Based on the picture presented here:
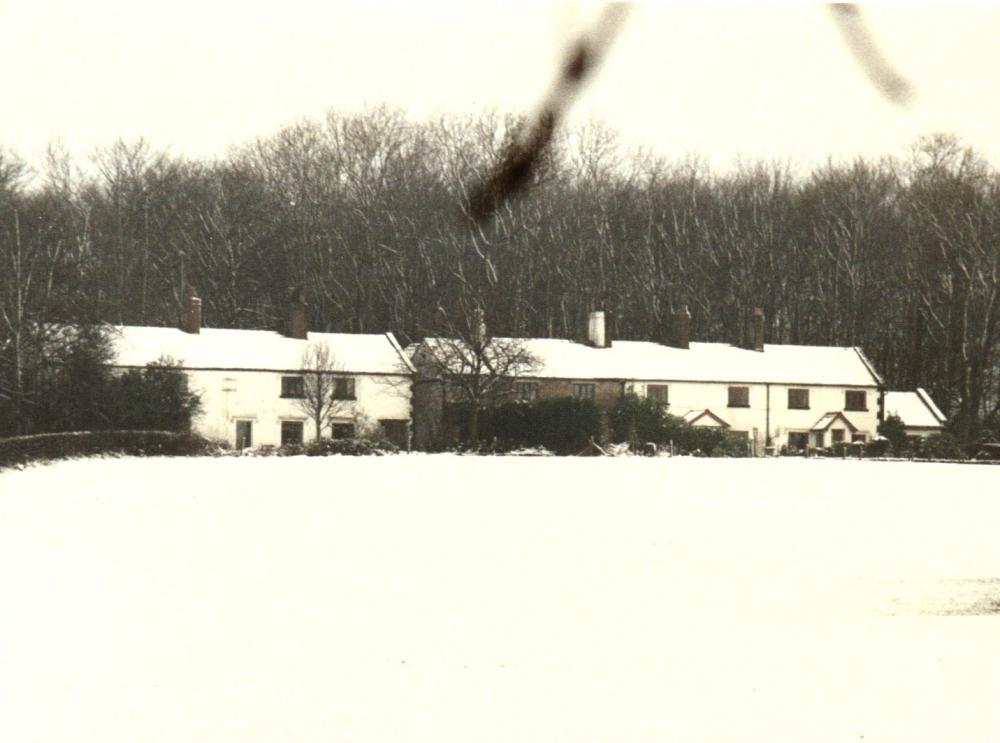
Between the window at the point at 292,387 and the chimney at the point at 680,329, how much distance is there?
43.5 ft

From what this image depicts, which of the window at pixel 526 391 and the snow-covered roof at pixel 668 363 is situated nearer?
the window at pixel 526 391

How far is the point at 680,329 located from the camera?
153 ft

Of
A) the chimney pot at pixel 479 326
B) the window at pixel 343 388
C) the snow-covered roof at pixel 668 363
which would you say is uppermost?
the chimney pot at pixel 479 326

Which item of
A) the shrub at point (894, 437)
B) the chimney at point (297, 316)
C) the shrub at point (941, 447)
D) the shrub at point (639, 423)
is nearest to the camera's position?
the shrub at point (941, 447)

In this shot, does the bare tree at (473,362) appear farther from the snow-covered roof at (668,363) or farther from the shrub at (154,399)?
the shrub at (154,399)

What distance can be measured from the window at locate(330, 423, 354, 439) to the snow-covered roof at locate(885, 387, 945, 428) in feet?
72.9

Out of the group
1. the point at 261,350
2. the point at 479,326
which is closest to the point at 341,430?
the point at 261,350

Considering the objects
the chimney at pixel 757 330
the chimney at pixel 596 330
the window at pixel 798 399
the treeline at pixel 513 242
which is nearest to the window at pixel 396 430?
the treeline at pixel 513 242

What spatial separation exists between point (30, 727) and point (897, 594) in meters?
8.13

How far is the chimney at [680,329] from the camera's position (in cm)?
4556

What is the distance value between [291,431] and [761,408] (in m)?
17.7

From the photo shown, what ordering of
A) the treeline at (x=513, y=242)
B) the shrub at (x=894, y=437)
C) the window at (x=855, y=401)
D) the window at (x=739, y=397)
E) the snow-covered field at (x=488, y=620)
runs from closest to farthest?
the snow-covered field at (x=488, y=620) → the treeline at (x=513, y=242) → the shrub at (x=894, y=437) → the window at (x=855, y=401) → the window at (x=739, y=397)

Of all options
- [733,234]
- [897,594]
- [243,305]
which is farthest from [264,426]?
[897,594]

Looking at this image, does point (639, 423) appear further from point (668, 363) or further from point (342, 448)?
point (342, 448)
